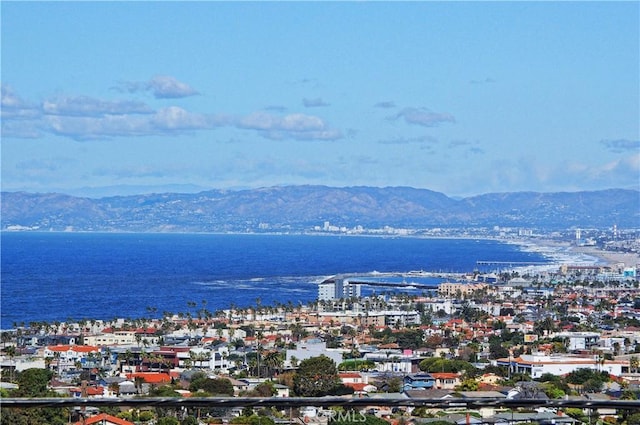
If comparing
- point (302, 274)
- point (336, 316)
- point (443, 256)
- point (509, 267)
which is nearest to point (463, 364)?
point (336, 316)

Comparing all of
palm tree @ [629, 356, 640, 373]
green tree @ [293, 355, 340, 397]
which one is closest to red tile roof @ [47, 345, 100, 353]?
green tree @ [293, 355, 340, 397]

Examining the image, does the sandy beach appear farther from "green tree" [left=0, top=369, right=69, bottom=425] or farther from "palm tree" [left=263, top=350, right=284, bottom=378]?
"green tree" [left=0, top=369, right=69, bottom=425]

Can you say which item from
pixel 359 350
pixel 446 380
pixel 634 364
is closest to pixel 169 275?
pixel 359 350

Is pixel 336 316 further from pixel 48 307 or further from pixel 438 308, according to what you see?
pixel 48 307

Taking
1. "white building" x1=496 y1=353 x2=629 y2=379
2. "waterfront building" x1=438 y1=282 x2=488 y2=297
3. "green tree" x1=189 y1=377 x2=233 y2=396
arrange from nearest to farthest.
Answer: "green tree" x1=189 y1=377 x2=233 y2=396 < "white building" x1=496 y1=353 x2=629 y2=379 < "waterfront building" x1=438 y1=282 x2=488 y2=297

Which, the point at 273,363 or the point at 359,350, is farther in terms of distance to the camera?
the point at 359,350

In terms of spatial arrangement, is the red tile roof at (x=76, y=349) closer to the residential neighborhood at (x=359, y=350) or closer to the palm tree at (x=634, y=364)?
the residential neighborhood at (x=359, y=350)

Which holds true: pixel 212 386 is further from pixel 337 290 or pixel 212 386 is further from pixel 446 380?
pixel 337 290
